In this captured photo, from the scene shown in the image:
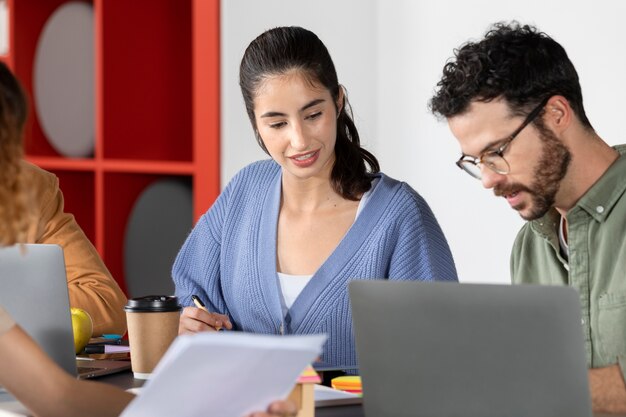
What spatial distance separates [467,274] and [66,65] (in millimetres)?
1844

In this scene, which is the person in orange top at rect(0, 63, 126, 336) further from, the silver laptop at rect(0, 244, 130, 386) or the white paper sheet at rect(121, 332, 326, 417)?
the white paper sheet at rect(121, 332, 326, 417)

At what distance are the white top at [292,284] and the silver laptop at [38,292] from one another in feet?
2.29

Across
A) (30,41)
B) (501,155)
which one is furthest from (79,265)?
(30,41)

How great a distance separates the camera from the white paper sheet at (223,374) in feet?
4.29

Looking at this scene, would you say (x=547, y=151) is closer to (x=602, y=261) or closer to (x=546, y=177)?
(x=546, y=177)

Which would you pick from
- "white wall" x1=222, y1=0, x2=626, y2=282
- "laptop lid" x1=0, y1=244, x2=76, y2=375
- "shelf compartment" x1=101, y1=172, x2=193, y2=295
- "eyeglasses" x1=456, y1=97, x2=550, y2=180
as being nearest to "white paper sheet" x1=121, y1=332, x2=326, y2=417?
"laptop lid" x1=0, y1=244, x2=76, y2=375

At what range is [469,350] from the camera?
152 centimetres

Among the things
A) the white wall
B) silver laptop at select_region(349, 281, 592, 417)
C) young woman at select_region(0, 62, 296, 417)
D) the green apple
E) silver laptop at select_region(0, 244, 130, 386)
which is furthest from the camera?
the white wall

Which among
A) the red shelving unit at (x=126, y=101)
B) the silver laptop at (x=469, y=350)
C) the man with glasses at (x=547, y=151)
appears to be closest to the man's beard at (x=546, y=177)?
the man with glasses at (x=547, y=151)

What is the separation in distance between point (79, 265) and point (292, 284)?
539 mm

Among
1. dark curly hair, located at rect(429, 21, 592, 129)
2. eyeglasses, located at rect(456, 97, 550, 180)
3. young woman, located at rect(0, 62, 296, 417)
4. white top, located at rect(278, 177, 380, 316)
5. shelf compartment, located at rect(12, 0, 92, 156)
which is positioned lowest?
young woman, located at rect(0, 62, 296, 417)

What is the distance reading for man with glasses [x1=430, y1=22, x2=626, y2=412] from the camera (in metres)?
2.09

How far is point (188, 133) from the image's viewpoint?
4.44 m

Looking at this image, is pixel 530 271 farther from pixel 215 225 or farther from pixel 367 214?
pixel 215 225
